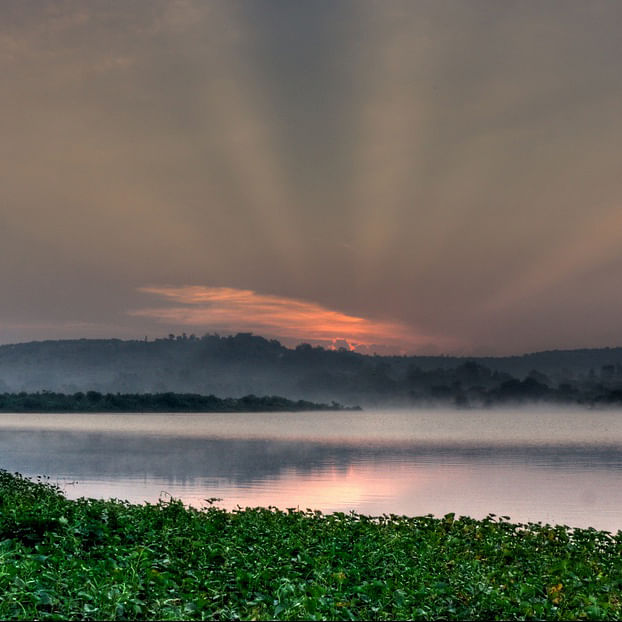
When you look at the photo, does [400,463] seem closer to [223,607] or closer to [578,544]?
[578,544]

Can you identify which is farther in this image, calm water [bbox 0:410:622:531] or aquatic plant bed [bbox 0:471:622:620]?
calm water [bbox 0:410:622:531]

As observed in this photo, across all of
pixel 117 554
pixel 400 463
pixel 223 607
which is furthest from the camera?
pixel 400 463

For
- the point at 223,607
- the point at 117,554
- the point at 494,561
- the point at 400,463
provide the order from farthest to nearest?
the point at 400,463 → the point at 494,561 → the point at 117,554 → the point at 223,607

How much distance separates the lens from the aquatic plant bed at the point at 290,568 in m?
6.57

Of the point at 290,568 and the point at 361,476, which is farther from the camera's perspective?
the point at 361,476

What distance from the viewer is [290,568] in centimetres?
824

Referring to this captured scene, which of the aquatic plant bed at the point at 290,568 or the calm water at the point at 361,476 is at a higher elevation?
the aquatic plant bed at the point at 290,568

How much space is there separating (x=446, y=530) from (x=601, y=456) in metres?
26.8

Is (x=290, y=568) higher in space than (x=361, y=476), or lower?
higher

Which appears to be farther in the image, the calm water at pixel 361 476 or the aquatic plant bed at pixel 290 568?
the calm water at pixel 361 476

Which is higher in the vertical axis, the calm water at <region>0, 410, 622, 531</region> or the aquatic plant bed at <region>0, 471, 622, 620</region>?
the aquatic plant bed at <region>0, 471, 622, 620</region>

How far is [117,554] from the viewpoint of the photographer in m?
8.51

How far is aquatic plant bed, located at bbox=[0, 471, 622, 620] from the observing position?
657 cm

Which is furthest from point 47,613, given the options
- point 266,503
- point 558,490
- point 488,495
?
point 558,490
